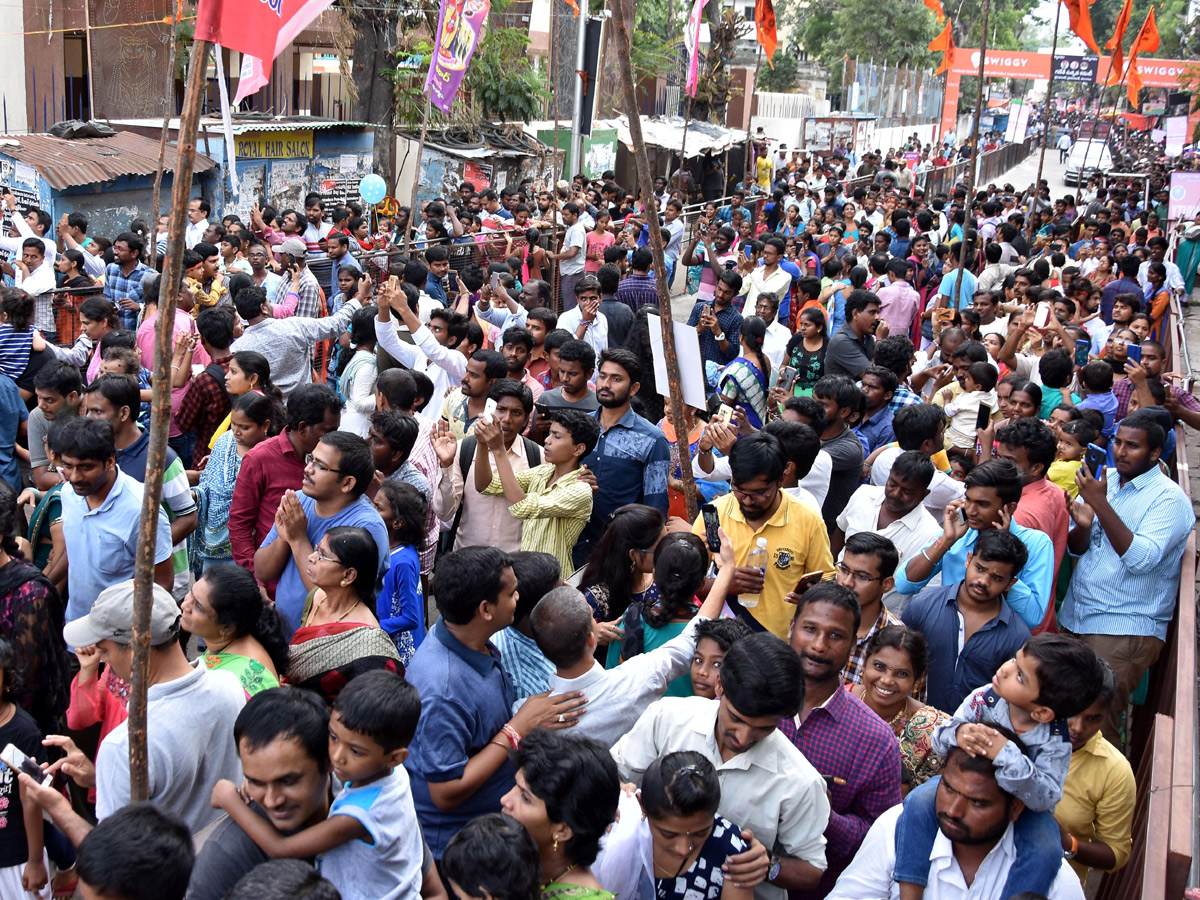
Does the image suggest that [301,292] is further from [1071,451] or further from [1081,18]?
[1081,18]

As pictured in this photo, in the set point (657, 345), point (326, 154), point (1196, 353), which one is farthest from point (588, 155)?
point (657, 345)

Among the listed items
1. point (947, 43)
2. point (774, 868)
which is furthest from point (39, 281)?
point (947, 43)

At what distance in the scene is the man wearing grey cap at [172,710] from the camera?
9.96 ft

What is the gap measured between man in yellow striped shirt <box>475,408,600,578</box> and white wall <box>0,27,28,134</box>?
14.7 meters

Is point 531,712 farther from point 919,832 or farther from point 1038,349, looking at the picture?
point 1038,349

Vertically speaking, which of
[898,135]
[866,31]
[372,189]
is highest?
[866,31]

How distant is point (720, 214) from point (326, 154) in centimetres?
748

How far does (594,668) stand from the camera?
3393 mm

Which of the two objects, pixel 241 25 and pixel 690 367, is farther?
pixel 690 367

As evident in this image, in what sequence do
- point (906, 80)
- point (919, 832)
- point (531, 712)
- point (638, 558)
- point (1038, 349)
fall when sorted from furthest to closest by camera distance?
point (906, 80)
point (1038, 349)
point (638, 558)
point (531, 712)
point (919, 832)

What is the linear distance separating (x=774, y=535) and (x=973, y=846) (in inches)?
68.1

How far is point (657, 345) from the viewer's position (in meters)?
6.09

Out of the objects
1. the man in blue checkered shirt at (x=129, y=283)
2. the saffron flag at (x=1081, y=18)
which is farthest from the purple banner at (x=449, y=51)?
the saffron flag at (x=1081, y=18)

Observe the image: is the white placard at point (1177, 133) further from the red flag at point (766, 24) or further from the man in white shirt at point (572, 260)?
the man in white shirt at point (572, 260)
